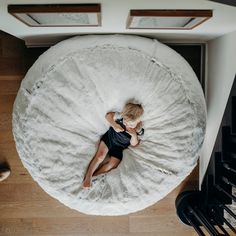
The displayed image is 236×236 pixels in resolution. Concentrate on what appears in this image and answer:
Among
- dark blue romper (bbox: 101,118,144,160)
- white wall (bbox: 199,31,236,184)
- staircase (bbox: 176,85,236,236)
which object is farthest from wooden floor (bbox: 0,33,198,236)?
dark blue romper (bbox: 101,118,144,160)

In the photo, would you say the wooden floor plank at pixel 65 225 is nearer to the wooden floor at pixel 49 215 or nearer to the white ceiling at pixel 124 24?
the wooden floor at pixel 49 215

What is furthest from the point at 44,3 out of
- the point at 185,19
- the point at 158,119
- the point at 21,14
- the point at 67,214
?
the point at 67,214

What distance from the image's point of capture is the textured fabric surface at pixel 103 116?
1.92 metres

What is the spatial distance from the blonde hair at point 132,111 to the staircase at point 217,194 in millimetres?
413

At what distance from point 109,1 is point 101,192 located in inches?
40.6

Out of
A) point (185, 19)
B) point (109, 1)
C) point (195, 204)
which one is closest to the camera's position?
point (109, 1)

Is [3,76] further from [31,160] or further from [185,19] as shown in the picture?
[185,19]

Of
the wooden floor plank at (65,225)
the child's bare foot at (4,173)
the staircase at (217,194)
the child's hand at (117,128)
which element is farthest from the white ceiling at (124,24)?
the wooden floor plank at (65,225)

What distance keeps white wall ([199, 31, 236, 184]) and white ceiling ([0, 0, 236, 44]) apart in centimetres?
7

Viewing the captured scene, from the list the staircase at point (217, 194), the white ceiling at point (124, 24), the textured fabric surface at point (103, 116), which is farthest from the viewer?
the textured fabric surface at point (103, 116)

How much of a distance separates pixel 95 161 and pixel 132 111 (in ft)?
1.21

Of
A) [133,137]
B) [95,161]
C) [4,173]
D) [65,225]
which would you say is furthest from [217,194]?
[4,173]

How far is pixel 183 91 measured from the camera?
6.45ft

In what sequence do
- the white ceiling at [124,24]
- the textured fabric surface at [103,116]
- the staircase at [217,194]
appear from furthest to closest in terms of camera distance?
the textured fabric surface at [103,116] < the staircase at [217,194] < the white ceiling at [124,24]
